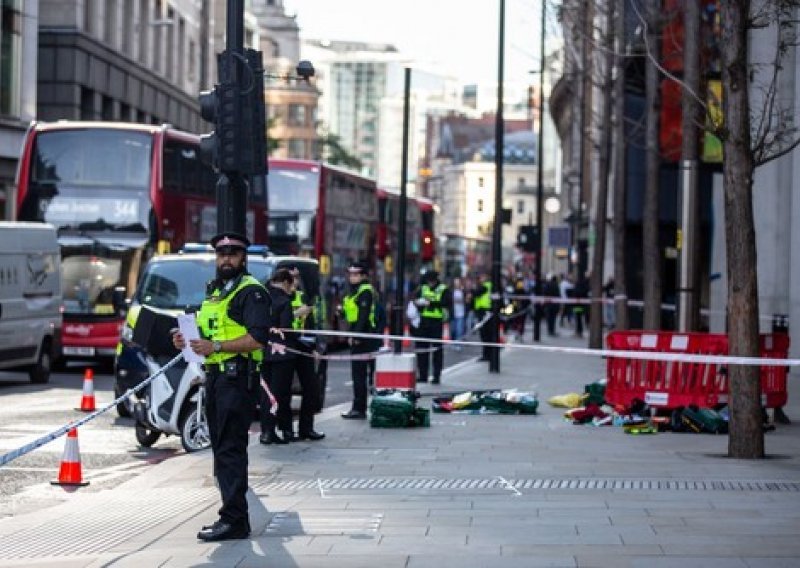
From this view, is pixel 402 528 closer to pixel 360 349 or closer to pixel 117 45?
pixel 360 349

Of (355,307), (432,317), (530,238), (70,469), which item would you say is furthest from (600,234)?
(70,469)

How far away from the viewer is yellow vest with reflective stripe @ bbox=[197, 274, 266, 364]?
11.5 meters

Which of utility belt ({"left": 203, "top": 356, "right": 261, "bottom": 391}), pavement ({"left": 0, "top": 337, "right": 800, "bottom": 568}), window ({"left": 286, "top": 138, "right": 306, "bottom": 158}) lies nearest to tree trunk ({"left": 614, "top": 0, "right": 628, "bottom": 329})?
pavement ({"left": 0, "top": 337, "right": 800, "bottom": 568})

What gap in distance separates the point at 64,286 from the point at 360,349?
41.5 feet

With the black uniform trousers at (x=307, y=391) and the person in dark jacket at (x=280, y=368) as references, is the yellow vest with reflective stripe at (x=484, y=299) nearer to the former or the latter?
the black uniform trousers at (x=307, y=391)

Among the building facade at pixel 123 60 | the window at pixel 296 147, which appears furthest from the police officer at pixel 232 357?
the window at pixel 296 147

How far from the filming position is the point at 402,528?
11555 mm

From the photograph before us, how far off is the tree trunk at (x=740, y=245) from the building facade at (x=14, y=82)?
116 ft

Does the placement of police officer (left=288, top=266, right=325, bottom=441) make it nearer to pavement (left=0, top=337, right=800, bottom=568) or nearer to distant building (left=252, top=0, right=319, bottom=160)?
pavement (left=0, top=337, right=800, bottom=568)

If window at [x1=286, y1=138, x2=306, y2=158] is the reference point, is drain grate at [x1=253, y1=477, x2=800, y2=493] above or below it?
below

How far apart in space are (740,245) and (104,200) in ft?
57.1

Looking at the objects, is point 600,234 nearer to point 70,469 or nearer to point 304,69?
point 304,69

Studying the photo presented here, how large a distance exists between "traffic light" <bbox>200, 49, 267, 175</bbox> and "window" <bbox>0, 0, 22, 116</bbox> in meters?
34.3

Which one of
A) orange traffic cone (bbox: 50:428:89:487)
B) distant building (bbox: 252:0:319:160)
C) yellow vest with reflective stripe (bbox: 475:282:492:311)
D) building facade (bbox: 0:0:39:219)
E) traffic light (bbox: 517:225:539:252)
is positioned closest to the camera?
orange traffic cone (bbox: 50:428:89:487)
